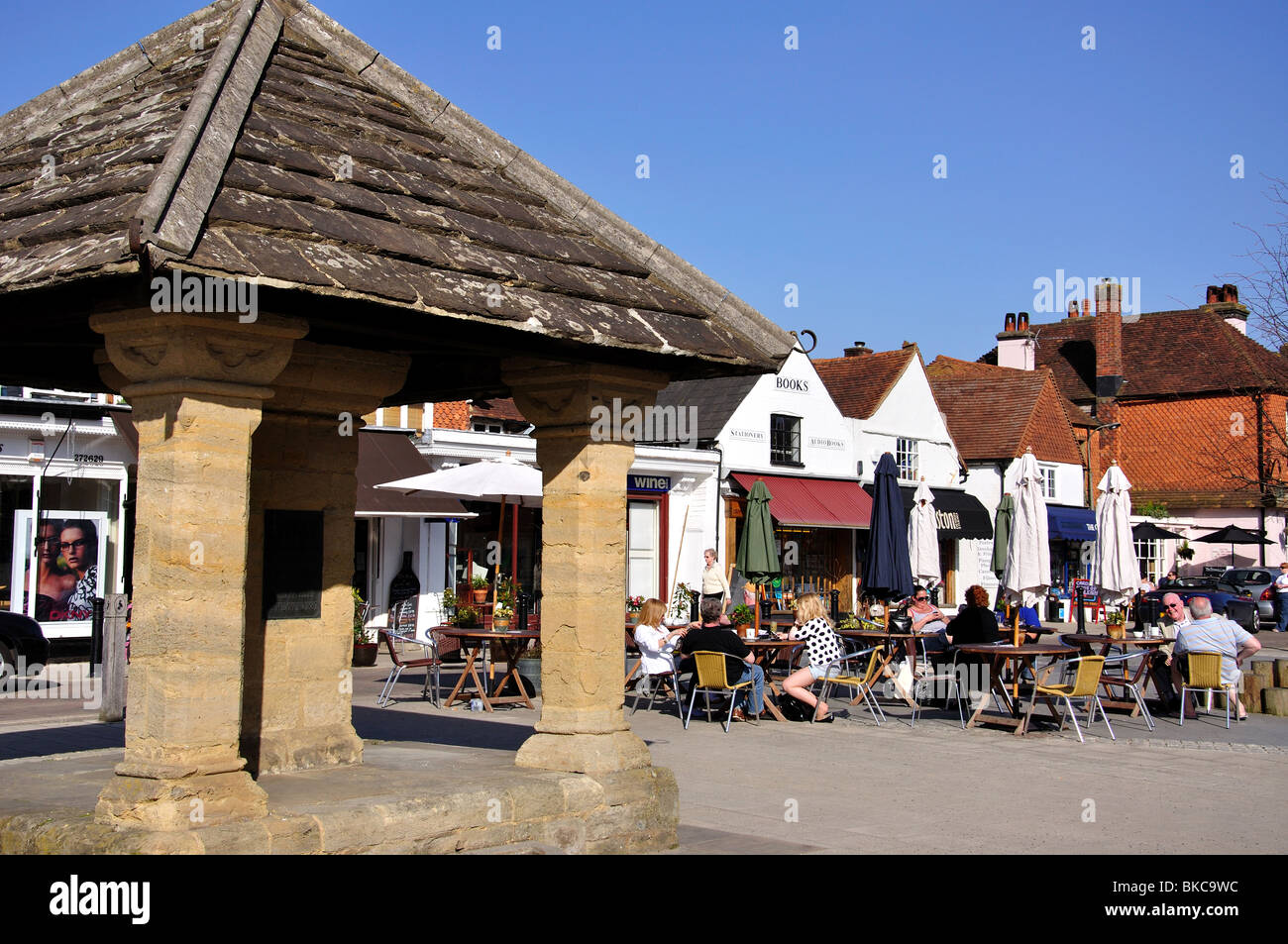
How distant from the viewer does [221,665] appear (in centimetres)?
567

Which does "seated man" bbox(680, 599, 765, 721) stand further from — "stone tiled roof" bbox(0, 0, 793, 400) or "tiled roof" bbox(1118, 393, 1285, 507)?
"tiled roof" bbox(1118, 393, 1285, 507)

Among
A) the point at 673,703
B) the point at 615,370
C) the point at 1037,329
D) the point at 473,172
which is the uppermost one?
the point at 1037,329

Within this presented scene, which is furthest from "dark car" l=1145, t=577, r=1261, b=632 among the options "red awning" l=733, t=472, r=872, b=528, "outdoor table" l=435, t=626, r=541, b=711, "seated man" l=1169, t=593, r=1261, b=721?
"outdoor table" l=435, t=626, r=541, b=711

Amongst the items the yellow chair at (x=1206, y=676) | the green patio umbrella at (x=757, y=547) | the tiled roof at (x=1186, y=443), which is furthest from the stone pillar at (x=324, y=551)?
the tiled roof at (x=1186, y=443)

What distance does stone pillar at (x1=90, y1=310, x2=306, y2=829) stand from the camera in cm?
553

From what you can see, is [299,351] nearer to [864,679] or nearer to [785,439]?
[864,679]

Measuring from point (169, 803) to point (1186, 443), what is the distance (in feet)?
160

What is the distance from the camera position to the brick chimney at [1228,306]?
171ft

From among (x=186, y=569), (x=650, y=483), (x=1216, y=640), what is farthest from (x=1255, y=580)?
(x=186, y=569)

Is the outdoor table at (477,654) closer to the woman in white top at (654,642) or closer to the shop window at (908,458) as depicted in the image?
the woman in white top at (654,642)

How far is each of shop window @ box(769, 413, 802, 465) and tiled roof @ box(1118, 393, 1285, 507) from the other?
63.2 ft

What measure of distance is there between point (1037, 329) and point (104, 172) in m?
52.4

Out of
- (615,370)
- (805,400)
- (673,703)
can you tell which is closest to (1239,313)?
(805,400)
